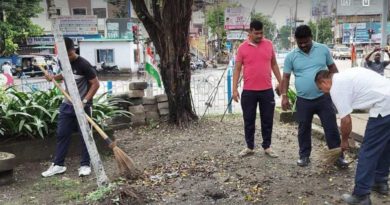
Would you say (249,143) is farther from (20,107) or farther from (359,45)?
(359,45)

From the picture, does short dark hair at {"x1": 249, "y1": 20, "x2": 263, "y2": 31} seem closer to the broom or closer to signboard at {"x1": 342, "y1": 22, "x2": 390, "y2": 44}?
the broom

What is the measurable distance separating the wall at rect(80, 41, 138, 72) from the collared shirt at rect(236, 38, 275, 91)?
32.3m

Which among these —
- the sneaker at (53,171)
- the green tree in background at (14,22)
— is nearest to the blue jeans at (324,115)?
the sneaker at (53,171)

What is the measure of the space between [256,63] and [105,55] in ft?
109

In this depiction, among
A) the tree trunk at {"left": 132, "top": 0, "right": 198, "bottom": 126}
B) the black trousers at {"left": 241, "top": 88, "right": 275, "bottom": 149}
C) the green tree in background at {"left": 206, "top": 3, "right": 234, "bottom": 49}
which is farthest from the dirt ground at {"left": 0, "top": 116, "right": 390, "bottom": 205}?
the green tree in background at {"left": 206, "top": 3, "right": 234, "bottom": 49}

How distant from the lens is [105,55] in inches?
1465

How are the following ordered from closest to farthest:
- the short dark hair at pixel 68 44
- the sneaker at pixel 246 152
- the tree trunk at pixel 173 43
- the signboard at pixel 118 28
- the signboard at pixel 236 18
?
the short dark hair at pixel 68 44 → the sneaker at pixel 246 152 → the tree trunk at pixel 173 43 → the signboard at pixel 236 18 → the signboard at pixel 118 28

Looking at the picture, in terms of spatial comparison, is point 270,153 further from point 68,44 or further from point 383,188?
point 68,44

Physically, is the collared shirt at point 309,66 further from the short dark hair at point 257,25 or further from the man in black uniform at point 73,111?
the man in black uniform at point 73,111

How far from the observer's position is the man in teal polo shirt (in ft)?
15.5

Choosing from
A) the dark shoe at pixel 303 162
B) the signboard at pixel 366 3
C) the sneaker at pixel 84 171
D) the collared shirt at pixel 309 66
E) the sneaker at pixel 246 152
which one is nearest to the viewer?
the collared shirt at pixel 309 66

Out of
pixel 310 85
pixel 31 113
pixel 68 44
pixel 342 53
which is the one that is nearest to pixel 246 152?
pixel 310 85

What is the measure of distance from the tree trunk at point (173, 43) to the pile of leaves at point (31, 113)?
1340 mm

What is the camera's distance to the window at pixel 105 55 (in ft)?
121
